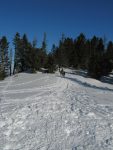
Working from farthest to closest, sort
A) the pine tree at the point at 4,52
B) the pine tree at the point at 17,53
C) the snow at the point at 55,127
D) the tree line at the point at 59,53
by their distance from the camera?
1. the pine tree at the point at 4,52
2. the pine tree at the point at 17,53
3. the tree line at the point at 59,53
4. the snow at the point at 55,127

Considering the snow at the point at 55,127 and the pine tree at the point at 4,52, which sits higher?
the pine tree at the point at 4,52

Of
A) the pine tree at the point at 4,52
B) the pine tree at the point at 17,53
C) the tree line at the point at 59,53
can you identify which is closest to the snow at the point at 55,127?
the tree line at the point at 59,53

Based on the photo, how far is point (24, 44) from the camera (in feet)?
253

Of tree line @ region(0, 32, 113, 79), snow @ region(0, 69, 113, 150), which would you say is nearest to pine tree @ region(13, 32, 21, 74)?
tree line @ region(0, 32, 113, 79)

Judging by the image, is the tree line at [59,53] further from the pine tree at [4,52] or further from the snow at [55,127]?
the snow at [55,127]

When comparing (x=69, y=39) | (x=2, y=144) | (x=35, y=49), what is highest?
(x=69, y=39)

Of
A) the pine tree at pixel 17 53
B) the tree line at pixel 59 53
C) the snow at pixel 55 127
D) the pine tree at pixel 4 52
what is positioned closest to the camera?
the snow at pixel 55 127

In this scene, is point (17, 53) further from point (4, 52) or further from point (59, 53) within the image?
point (59, 53)

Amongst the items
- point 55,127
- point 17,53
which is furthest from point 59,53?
point 55,127

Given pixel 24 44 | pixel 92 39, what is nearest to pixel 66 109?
pixel 24 44

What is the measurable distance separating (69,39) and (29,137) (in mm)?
78636

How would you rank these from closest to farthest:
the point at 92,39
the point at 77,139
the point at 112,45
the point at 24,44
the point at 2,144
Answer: the point at 2,144 < the point at 77,139 < the point at 24,44 < the point at 112,45 < the point at 92,39

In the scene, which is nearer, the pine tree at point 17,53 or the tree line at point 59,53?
the tree line at point 59,53

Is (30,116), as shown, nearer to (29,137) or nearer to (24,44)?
(29,137)
